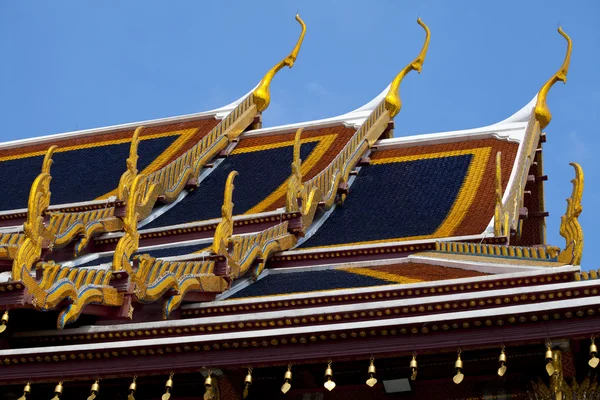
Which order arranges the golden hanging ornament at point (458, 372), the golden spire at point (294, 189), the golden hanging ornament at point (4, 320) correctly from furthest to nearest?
the golden spire at point (294, 189) < the golden hanging ornament at point (4, 320) < the golden hanging ornament at point (458, 372)

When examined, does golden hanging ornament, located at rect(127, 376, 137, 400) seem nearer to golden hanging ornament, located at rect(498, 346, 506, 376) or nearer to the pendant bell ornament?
the pendant bell ornament

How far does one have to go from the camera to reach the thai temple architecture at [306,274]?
393 inches

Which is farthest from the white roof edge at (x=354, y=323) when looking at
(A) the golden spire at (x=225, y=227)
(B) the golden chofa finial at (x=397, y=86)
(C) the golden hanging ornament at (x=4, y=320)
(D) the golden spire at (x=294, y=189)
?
(B) the golden chofa finial at (x=397, y=86)

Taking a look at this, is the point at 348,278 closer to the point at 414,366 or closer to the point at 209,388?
the point at 209,388

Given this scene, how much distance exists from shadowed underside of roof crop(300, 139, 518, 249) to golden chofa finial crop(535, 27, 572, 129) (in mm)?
878

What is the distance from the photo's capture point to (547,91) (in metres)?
20.4

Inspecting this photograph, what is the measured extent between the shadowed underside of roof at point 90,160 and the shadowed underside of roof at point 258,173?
3.02ft

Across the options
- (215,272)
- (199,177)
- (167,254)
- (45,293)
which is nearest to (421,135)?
(199,177)

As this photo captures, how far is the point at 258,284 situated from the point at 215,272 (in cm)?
91

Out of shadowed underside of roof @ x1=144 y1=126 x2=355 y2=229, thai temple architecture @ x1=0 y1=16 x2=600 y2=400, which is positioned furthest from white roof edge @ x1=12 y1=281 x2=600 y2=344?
shadowed underside of roof @ x1=144 y1=126 x2=355 y2=229

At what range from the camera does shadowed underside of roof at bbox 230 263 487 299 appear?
12.8 metres

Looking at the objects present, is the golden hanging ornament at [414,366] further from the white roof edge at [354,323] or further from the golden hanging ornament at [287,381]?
the golden hanging ornament at [287,381]

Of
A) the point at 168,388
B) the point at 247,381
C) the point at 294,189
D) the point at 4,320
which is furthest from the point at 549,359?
the point at 294,189

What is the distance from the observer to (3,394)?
11.0 metres
